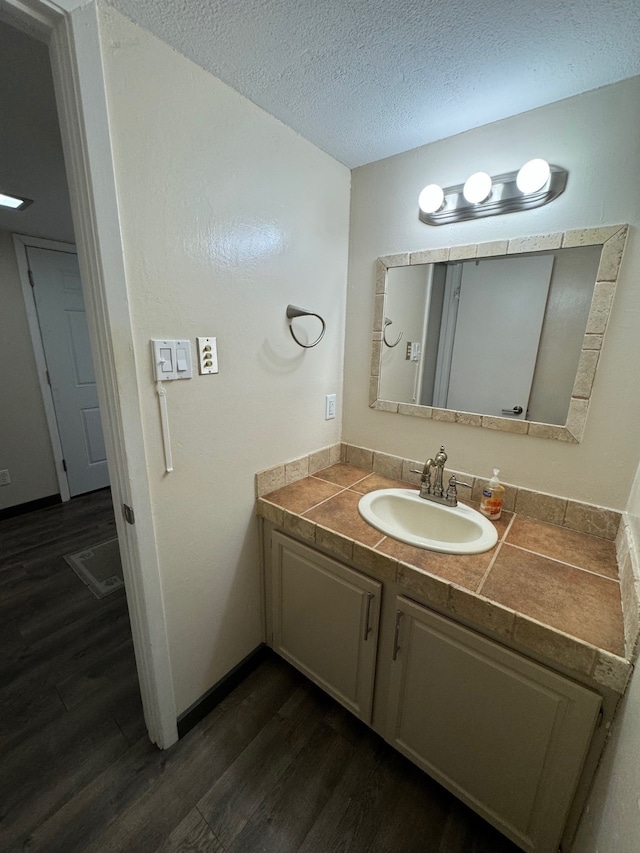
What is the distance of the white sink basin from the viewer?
109 centimetres

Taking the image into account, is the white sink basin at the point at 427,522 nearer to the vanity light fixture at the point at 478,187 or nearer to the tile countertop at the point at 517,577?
the tile countertop at the point at 517,577

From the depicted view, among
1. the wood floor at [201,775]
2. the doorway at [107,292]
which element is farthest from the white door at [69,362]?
the doorway at [107,292]

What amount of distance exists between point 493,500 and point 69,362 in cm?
335

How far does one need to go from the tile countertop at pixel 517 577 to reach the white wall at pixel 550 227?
0.22 meters

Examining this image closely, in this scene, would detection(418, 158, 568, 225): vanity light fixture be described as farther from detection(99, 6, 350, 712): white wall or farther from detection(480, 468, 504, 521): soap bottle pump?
detection(480, 468, 504, 521): soap bottle pump

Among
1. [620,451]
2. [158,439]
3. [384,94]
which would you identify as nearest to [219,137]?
[384,94]

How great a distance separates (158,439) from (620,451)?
4.84 ft

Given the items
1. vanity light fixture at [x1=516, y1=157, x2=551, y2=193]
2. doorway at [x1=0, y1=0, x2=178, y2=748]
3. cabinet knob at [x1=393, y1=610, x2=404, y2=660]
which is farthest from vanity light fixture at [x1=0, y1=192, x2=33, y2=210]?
cabinet knob at [x1=393, y1=610, x2=404, y2=660]

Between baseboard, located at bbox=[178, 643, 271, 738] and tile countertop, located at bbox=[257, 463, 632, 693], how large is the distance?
70 cm

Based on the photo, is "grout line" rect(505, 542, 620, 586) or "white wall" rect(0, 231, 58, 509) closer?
"grout line" rect(505, 542, 620, 586)

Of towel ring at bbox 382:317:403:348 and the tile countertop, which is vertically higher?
towel ring at bbox 382:317:403:348

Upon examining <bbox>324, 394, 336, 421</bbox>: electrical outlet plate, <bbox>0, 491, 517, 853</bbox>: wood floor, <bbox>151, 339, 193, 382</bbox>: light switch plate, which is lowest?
<bbox>0, 491, 517, 853</bbox>: wood floor

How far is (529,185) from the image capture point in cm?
110

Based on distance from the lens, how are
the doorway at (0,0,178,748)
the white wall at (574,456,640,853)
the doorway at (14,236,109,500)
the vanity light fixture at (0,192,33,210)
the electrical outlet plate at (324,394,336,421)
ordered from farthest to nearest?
the doorway at (14,236,109,500), the vanity light fixture at (0,192,33,210), the electrical outlet plate at (324,394,336,421), the doorway at (0,0,178,748), the white wall at (574,456,640,853)
